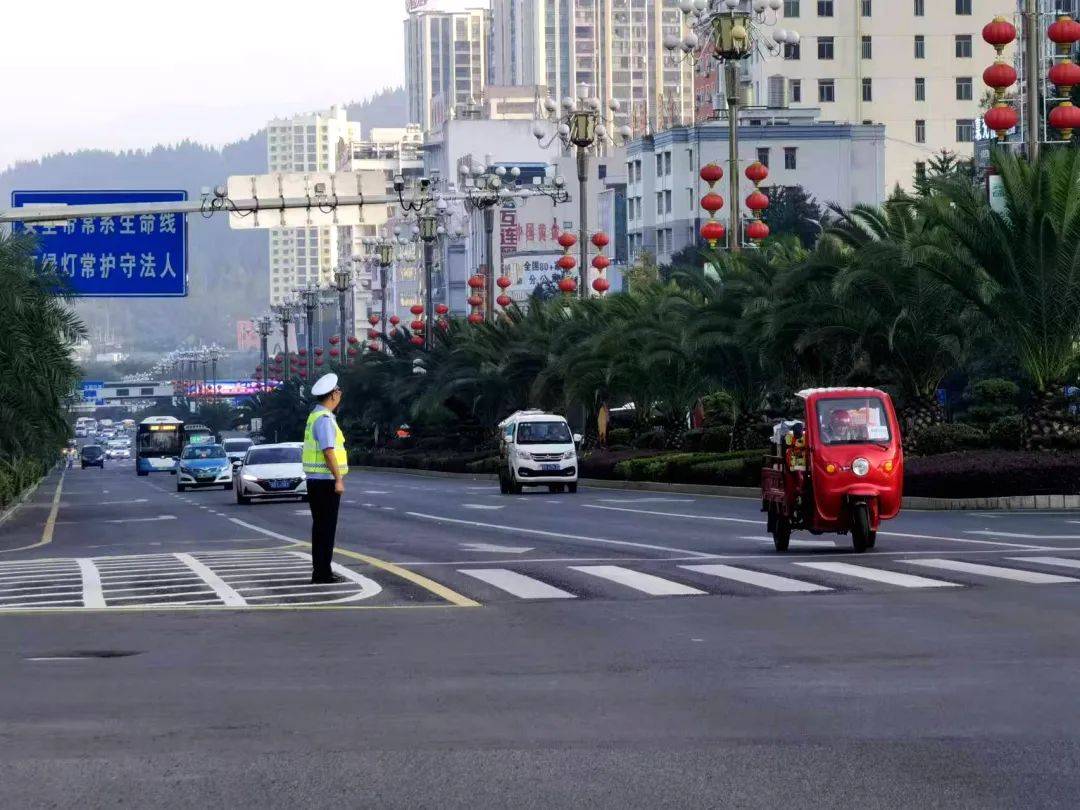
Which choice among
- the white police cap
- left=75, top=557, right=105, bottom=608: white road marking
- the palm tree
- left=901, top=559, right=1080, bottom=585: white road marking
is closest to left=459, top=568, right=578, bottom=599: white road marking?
the white police cap

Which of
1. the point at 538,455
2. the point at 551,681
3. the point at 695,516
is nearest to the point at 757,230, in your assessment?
the point at 538,455

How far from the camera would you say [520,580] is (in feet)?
62.3

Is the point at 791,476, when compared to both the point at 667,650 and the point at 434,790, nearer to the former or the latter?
the point at 667,650

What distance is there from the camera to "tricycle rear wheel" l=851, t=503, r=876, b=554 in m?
22.6

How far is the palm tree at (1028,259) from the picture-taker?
1462 inches

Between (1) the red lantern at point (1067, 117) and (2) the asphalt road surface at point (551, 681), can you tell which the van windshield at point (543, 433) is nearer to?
(1) the red lantern at point (1067, 117)

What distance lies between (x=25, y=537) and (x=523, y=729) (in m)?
27.2

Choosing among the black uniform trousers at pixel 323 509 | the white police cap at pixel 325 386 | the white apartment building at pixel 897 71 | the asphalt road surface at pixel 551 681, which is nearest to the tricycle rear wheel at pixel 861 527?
the asphalt road surface at pixel 551 681

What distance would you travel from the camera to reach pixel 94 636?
1416cm

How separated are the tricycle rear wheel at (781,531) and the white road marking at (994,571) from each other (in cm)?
267

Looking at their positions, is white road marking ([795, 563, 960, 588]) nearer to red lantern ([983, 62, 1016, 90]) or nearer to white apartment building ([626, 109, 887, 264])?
red lantern ([983, 62, 1016, 90])

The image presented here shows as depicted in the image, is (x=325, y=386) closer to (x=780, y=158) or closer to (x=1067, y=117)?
(x=1067, y=117)

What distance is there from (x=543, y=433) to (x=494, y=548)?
2734cm

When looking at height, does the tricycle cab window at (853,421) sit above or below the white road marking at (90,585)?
above
